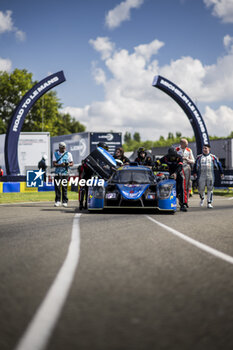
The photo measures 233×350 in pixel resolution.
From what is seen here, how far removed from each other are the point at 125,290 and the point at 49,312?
2.70ft

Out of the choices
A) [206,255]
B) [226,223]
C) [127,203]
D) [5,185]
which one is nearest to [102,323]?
[206,255]

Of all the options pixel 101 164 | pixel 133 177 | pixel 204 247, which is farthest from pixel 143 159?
pixel 204 247

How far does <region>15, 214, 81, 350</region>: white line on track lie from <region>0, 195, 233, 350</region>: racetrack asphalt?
4 cm

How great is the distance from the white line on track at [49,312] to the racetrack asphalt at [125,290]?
0.04 metres

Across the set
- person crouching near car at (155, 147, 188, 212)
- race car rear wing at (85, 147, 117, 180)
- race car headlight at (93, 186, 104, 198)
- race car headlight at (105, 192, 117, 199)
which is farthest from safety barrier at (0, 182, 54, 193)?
race car headlight at (105, 192, 117, 199)

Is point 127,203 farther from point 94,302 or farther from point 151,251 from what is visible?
point 94,302

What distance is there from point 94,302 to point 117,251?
2.21 metres

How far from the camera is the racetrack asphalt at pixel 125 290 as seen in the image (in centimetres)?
278

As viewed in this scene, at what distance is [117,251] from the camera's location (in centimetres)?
570

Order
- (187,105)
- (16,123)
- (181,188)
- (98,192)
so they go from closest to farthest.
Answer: (98,192) < (181,188) < (16,123) < (187,105)

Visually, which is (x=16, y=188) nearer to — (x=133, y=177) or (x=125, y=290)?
(x=133, y=177)

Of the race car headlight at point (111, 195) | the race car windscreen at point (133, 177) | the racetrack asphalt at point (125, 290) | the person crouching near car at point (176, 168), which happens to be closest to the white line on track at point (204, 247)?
the racetrack asphalt at point (125, 290)

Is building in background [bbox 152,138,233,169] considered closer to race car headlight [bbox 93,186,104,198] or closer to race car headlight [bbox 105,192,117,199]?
race car headlight [bbox 93,186,104,198]

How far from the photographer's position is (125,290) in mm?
3854
